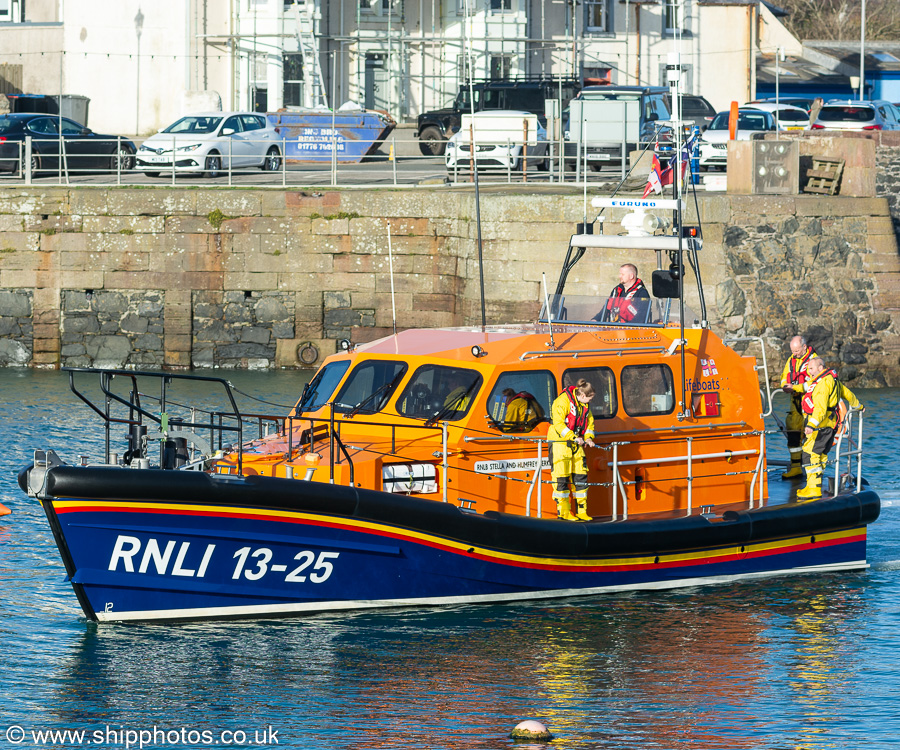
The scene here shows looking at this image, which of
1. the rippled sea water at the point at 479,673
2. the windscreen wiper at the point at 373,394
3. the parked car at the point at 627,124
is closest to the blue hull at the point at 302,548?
the rippled sea water at the point at 479,673

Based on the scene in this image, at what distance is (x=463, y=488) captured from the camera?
10.4 metres

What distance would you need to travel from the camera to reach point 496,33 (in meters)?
37.5

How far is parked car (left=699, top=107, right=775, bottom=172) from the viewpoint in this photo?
25.5 metres

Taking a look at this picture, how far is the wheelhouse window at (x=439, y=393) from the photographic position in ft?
34.6

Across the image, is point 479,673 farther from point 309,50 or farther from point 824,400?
point 309,50

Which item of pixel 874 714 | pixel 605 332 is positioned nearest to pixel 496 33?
pixel 605 332

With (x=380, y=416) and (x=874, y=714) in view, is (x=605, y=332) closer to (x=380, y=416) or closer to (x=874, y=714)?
(x=380, y=416)

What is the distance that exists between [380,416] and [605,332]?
197 cm

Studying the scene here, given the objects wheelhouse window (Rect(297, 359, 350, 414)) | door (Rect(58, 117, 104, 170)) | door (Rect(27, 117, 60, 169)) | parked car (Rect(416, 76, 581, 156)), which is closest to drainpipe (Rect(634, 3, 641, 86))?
parked car (Rect(416, 76, 581, 156))

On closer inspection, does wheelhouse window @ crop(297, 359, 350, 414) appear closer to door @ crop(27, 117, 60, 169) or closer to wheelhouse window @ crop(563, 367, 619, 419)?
wheelhouse window @ crop(563, 367, 619, 419)

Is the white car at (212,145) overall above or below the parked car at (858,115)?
below

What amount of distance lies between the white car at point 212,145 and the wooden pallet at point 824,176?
898cm

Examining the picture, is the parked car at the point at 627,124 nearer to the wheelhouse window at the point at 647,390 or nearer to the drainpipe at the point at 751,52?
the drainpipe at the point at 751,52

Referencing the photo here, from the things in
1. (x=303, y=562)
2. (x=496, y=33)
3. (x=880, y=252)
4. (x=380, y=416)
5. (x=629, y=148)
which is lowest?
(x=303, y=562)
